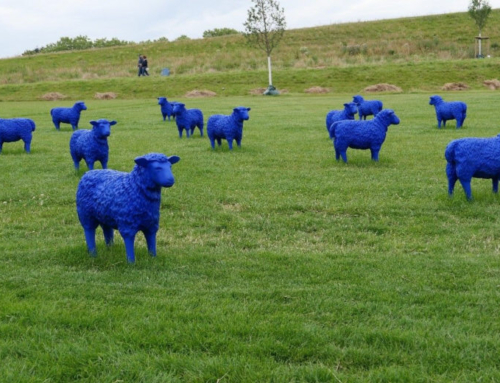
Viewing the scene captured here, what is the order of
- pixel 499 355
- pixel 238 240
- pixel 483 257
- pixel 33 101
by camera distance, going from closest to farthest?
pixel 499 355 → pixel 483 257 → pixel 238 240 → pixel 33 101

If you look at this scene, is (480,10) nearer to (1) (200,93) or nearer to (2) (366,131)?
(1) (200,93)

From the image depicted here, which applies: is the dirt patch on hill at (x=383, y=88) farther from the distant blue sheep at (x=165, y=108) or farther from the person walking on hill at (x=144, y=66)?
the person walking on hill at (x=144, y=66)

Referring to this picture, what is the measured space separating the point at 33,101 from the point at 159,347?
38.8m

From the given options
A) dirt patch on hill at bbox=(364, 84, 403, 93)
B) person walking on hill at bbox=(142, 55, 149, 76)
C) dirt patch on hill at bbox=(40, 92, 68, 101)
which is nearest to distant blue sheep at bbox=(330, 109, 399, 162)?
dirt patch on hill at bbox=(364, 84, 403, 93)

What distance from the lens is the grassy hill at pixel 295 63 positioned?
41.3 meters

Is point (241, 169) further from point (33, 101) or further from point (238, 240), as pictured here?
point (33, 101)

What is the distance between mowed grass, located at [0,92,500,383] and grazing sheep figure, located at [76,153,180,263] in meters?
0.46

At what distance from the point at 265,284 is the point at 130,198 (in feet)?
6.06

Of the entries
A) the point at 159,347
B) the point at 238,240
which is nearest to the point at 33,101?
the point at 238,240

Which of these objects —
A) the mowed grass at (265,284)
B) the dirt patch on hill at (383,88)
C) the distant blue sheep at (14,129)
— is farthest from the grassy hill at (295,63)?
the mowed grass at (265,284)

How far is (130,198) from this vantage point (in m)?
6.20

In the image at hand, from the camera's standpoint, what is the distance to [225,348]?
177 inches

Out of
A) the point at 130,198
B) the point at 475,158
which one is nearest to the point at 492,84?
the point at 475,158

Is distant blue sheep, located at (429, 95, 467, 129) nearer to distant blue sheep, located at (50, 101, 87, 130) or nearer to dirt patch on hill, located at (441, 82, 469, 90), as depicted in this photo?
distant blue sheep, located at (50, 101, 87, 130)
